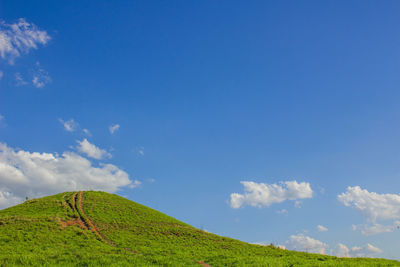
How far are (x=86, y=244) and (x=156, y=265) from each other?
21.1 m

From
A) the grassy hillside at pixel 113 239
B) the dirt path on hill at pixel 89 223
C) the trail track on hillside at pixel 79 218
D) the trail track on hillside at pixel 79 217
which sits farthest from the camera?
the trail track on hillside at pixel 79 218

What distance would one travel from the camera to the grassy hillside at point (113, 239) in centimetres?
2623

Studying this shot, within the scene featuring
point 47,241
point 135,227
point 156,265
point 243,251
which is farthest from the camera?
point 135,227

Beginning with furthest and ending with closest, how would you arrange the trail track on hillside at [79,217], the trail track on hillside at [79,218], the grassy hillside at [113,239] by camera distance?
the trail track on hillside at [79,218] < the trail track on hillside at [79,217] < the grassy hillside at [113,239]

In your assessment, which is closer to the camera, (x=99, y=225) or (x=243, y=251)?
(x=243, y=251)

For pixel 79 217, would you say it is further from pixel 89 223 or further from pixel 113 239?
pixel 113 239

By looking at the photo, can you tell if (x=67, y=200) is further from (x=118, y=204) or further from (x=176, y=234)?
(x=176, y=234)

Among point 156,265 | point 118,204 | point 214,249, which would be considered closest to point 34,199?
point 118,204

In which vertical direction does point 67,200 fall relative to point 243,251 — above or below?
above

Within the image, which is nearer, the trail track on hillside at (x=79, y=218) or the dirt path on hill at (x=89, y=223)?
the dirt path on hill at (x=89, y=223)

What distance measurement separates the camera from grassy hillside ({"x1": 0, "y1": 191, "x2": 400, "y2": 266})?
26234mm

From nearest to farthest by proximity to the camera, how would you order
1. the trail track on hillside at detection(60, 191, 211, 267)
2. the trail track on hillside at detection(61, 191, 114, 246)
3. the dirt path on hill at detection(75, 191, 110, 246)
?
the dirt path on hill at detection(75, 191, 110, 246) < the trail track on hillside at detection(60, 191, 211, 267) < the trail track on hillside at detection(61, 191, 114, 246)

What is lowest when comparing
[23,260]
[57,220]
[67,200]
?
[23,260]

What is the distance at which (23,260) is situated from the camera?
19469mm
